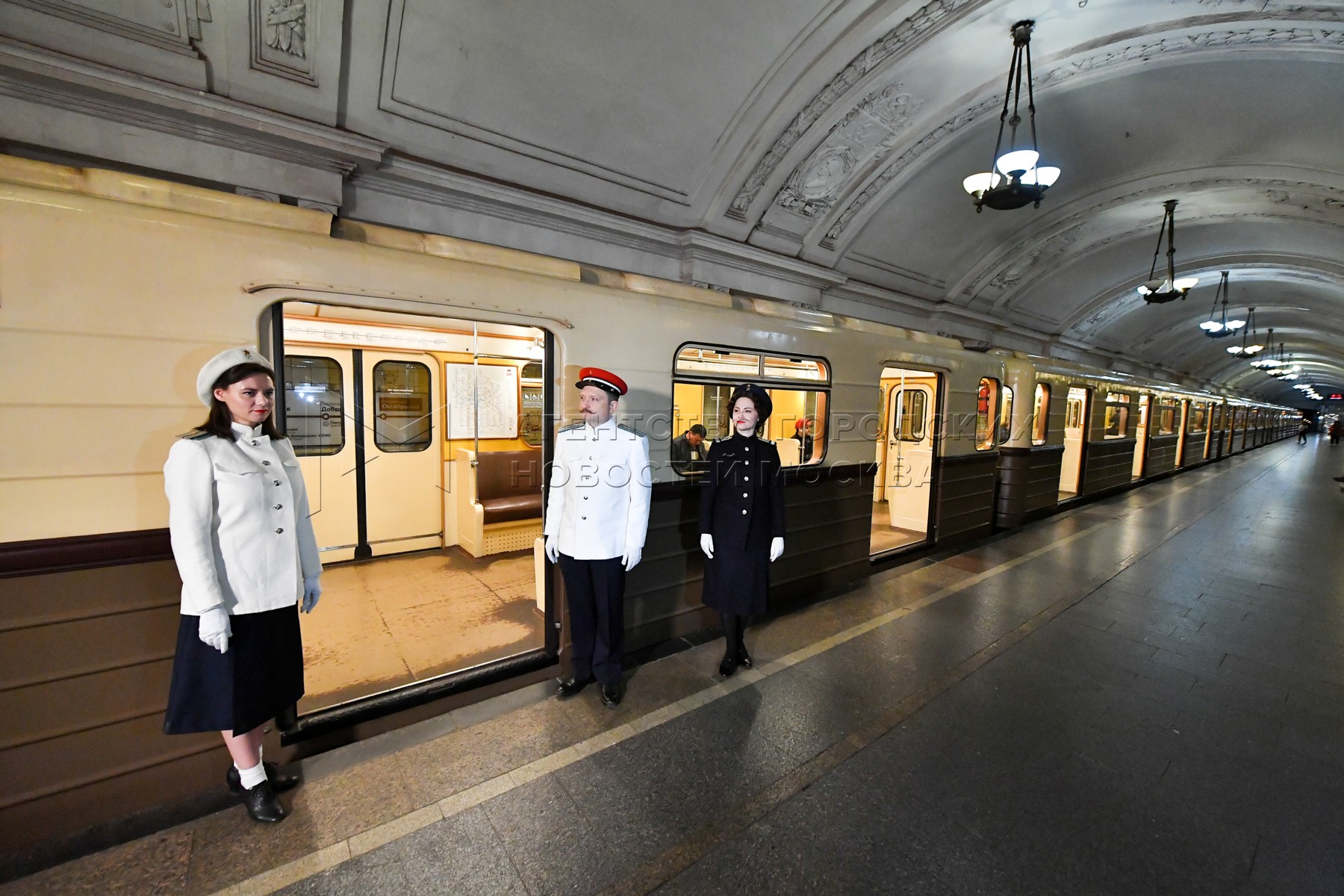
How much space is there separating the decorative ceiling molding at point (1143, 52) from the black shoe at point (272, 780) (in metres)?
7.36

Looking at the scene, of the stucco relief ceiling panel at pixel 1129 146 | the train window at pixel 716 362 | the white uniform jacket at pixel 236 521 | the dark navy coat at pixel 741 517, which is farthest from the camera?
the stucco relief ceiling panel at pixel 1129 146

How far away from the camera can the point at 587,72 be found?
414 cm

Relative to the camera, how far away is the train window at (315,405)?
16.6ft

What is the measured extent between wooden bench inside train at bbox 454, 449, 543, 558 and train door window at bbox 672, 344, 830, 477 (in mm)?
2127

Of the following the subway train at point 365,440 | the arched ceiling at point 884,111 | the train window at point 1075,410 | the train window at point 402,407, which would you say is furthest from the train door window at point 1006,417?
the train window at point 402,407

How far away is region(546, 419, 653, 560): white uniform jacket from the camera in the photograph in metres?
2.97

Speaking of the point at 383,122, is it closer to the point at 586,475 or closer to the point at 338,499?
the point at 586,475

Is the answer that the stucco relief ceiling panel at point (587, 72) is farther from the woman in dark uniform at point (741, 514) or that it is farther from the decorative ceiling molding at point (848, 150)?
the woman in dark uniform at point (741, 514)

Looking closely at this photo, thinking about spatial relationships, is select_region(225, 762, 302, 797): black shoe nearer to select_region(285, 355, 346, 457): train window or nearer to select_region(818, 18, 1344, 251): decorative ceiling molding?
select_region(285, 355, 346, 457): train window

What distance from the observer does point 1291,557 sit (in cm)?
657

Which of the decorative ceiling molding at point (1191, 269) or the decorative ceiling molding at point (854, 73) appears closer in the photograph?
the decorative ceiling molding at point (854, 73)

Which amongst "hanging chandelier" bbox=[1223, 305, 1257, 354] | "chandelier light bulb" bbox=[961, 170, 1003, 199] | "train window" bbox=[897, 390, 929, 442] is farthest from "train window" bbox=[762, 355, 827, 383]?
"hanging chandelier" bbox=[1223, 305, 1257, 354]

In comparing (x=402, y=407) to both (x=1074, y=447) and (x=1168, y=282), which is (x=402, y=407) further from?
(x=1168, y=282)

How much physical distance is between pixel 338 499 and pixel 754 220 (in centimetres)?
540
